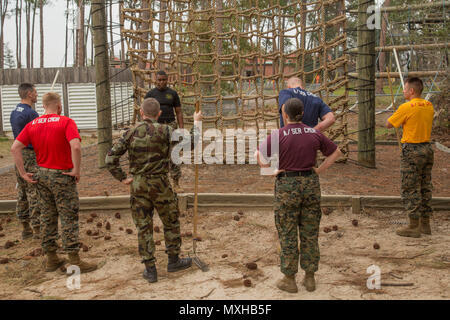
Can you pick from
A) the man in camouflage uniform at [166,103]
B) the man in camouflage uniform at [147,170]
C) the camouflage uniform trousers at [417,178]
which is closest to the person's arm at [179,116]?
the man in camouflage uniform at [166,103]

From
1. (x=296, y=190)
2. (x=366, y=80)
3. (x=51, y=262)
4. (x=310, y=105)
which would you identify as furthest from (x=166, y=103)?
(x=366, y=80)

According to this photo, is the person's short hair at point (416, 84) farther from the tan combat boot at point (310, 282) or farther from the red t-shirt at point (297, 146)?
the tan combat boot at point (310, 282)

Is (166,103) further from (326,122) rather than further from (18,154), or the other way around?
(326,122)

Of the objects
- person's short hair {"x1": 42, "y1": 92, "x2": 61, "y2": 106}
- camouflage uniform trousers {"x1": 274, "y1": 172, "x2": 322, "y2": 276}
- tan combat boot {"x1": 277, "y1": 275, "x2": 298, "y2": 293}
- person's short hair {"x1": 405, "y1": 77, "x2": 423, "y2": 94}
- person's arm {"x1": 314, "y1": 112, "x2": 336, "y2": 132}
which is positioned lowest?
tan combat boot {"x1": 277, "y1": 275, "x2": 298, "y2": 293}

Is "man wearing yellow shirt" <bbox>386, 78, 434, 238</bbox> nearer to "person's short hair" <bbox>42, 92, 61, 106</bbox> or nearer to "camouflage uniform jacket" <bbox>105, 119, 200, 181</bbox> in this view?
"camouflage uniform jacket" <bbox>105, 119, 200, 181</bbox>

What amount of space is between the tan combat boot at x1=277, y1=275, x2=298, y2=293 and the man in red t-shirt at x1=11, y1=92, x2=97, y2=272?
1.99 metres

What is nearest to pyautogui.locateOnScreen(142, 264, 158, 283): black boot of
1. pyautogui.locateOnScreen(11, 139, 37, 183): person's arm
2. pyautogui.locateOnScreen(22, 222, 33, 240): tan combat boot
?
pyautogui.locateOnScreen(11, 139, 37, 183): person's arm

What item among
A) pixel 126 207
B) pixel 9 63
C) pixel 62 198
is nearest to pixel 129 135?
pixel 62 198

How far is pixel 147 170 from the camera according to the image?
396 centimetres

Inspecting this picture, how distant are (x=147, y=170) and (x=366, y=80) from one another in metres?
5.40

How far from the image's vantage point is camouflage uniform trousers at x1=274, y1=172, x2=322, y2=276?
3.63 meters

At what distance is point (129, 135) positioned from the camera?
3.95 m

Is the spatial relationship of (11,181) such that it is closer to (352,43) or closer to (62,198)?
(62,198)

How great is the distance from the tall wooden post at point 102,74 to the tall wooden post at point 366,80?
4914mm
